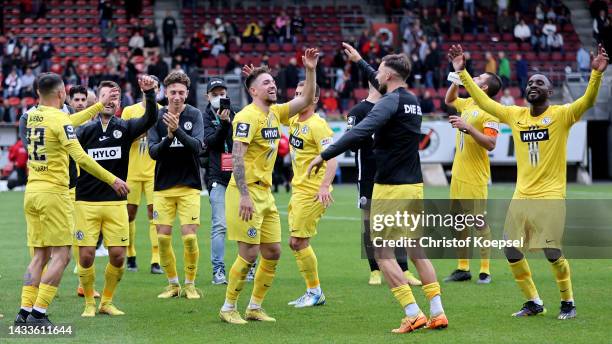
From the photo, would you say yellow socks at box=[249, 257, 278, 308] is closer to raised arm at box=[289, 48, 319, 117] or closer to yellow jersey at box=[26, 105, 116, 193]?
raised arm at box=[289, 48, 319, 117]

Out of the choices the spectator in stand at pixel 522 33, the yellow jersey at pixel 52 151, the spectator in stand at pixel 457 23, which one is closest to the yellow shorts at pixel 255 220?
the yellow jersey at pixel 52 151

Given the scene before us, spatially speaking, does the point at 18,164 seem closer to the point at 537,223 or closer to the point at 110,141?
the point at 110,141

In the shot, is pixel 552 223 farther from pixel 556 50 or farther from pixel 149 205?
pixel 556 50

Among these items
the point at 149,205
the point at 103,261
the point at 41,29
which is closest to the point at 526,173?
the point at 149,205

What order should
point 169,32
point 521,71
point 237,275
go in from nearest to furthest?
point 237,275 → point 521,71 → point 169,32

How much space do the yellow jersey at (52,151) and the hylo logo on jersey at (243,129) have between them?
49.1 inches

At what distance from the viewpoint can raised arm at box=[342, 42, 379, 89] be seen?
11062mm

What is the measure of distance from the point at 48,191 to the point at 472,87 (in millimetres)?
Result: 4350

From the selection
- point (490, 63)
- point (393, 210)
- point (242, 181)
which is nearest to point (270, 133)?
point (242, 181)

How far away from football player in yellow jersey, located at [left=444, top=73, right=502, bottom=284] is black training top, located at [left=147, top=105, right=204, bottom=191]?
3233 millimetres

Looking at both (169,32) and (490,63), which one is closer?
(490,63)

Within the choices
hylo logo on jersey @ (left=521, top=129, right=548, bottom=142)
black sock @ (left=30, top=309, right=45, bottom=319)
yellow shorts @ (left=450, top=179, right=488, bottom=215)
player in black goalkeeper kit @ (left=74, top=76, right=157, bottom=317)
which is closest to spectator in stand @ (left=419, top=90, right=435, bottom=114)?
yellow shorts @ (left=450, top=179, right=488, bottom=215)

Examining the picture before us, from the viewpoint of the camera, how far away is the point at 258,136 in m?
10.3

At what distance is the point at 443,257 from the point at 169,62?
25580mm
